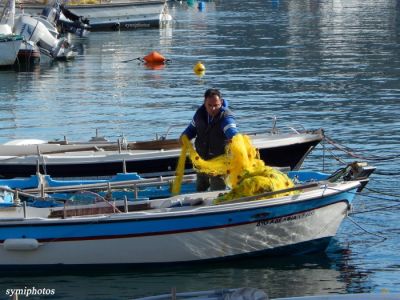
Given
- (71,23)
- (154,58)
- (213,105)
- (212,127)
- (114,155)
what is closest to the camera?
(213,105)

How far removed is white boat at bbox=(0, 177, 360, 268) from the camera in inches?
501

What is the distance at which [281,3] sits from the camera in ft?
269

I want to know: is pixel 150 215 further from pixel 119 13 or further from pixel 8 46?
pixel 119 13

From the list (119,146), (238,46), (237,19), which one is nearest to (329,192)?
(119,146)

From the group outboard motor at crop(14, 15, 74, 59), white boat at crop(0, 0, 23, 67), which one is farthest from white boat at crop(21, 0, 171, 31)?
white boat at crop(0, 0, 23, 67)

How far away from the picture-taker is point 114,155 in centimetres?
1697

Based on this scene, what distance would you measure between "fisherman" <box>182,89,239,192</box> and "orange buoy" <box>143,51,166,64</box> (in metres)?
26.6

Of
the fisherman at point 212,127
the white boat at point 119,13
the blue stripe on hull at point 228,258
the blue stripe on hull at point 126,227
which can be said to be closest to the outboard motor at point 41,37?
the white boat at point 119,13

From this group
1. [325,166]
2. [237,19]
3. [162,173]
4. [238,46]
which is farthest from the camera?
[237,19]

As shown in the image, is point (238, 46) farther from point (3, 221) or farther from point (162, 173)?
point (3, 221)

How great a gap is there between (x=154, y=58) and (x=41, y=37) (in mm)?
4534

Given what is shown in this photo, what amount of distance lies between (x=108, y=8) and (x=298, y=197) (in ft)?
145

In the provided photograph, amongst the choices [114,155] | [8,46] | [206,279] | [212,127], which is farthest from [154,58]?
[206,279]

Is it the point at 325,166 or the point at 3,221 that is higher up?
the point at 3,221
